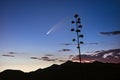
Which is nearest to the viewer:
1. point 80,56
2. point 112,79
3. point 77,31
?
point 80,56

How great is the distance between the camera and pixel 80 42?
85.7ft

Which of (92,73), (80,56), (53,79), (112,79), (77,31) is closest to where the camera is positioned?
(80,56)

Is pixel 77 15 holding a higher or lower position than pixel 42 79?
higher

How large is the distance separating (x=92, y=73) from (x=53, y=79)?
34.1 m

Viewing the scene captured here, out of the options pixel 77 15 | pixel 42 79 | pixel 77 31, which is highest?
pixel 77 15

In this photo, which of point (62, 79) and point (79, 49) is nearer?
point (79, 49)

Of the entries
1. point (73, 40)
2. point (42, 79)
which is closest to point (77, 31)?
point (73, 40)

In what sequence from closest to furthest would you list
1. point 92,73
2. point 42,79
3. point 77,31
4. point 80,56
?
point 80,56 → point 77,31 → point 92,73 → point 42,79

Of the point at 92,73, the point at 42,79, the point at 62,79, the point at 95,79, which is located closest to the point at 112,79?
the point at 95,79

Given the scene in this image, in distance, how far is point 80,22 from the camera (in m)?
27.1

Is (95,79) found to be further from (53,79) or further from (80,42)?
(80,42)

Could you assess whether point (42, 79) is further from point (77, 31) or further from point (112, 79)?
point (77, 31)

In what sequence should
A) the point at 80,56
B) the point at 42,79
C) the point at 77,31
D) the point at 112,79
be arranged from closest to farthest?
the point at 80,56 < the point at 77,31 < the point at 112,79 < the point at 42,79

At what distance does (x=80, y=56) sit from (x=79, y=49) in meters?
0.82
